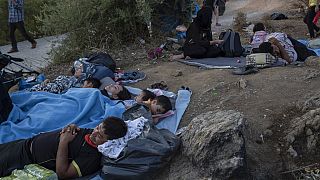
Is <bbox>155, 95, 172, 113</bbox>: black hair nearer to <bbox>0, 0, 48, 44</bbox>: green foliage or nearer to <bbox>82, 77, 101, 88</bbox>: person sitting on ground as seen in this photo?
<bbox>82, 77, 101, 88</bbox>: person sitting on ground

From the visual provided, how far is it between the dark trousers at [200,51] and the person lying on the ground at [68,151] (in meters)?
3.75

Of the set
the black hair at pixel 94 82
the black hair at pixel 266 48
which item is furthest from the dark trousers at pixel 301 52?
the black hair at pixel 94 82

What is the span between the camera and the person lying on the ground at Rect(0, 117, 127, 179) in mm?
3863

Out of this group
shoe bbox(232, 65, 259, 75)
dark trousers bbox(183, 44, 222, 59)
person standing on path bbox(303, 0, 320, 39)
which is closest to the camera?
shoe bbox(232, 65, 259, 75)

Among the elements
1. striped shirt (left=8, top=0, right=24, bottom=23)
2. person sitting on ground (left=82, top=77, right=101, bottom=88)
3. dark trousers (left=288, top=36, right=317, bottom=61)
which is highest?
striped shirt (left=8, top=0, right=24, bottom=23)

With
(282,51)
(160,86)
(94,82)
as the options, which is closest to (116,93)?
(94,82)

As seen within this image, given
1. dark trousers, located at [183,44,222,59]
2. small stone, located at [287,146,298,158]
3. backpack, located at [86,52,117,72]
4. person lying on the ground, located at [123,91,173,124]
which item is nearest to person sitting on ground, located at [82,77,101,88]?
backpack, located at [86,52,117,72]

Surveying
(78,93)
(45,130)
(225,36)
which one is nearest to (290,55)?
(225,36)

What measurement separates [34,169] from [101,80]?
2.53 m

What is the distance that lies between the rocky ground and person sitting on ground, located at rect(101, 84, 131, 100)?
0.71 metres

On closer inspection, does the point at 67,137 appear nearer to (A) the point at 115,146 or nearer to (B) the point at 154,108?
(A) the point at 115,146

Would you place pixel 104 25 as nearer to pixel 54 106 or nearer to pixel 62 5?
pixel 62 5

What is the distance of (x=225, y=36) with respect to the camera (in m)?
7.67

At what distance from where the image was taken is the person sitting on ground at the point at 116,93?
556 cm
